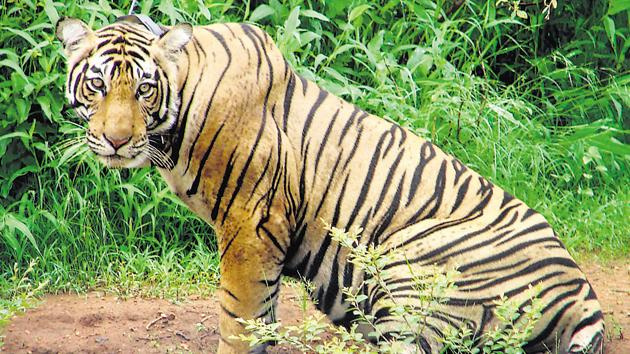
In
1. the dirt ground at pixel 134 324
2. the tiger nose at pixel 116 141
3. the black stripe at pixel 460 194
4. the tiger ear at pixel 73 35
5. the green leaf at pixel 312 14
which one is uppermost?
the tiger ear at pixel 73 35

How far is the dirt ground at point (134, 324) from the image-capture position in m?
4.90

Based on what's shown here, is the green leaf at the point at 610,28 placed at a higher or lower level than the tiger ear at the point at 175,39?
lower

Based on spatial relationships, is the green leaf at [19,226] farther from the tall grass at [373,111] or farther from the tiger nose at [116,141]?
the tiger nose at [116,141]

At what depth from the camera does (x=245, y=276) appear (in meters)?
4.19

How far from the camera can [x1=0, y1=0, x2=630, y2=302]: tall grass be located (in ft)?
18.7

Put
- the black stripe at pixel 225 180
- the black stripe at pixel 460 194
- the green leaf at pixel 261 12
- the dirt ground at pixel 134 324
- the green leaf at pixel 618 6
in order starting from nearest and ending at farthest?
the black stripe at pixel 225 180 < the black stripe at pixel 460 194 < the dirt ground at pixel 134 324 < the green leaf at pixel 261 12 < the green leaf at pixel 618 6

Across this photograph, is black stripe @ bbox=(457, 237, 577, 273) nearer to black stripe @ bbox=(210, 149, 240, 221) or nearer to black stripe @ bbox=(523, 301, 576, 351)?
black stripe @ bbox=(523, 301, 576, 351)

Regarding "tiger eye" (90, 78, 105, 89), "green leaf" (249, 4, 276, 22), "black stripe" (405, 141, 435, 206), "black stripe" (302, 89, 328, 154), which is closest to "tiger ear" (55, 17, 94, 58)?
"tiger eye" (90, 78, 105, 89)

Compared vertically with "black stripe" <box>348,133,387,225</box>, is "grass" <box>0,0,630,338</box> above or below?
below

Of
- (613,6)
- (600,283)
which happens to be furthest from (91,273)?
Answer: (613,6)

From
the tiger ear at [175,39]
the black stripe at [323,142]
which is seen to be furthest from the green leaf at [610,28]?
the tiger ear at [175,39]

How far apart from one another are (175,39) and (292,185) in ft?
2.60

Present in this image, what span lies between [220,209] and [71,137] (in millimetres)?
2051

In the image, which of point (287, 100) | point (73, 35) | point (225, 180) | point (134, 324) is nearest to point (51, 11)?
point (73, 35)
